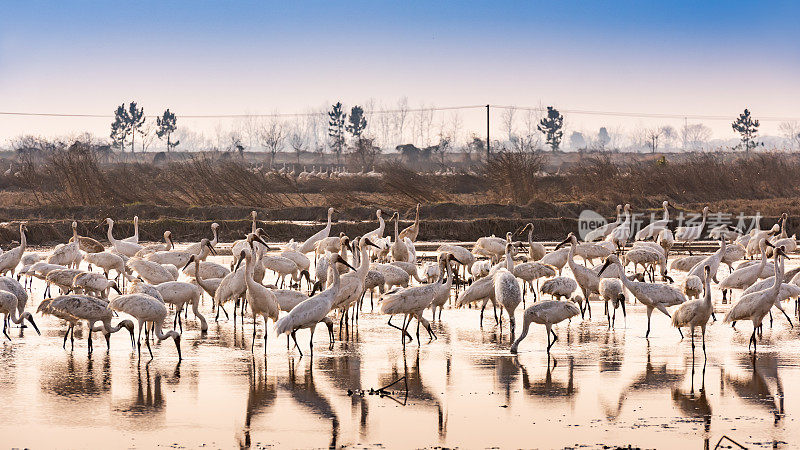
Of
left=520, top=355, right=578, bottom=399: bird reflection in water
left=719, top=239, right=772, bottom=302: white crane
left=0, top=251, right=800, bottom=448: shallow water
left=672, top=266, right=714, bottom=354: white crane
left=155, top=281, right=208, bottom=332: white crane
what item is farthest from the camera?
left=719, top=239, right=772, bottom=302: white crane

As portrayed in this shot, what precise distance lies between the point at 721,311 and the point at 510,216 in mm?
18945

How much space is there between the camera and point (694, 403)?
28.6ft

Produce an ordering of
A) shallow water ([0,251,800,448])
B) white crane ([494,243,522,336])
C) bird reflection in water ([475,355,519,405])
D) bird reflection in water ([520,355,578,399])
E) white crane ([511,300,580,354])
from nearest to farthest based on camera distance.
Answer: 1. shallow water ([0,251,800,448])
2. bird reflection in water ([520,355,578,399])
3. bird reflection in water ([475,355,519,405])
4. white crane ([511,300,580,354])
5. white crane ([494,243,522,336])

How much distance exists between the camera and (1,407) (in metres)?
8.60

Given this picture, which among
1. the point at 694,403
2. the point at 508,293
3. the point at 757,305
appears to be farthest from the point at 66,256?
the point at 694,403

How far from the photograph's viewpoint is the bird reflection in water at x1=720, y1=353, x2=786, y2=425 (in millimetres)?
8648

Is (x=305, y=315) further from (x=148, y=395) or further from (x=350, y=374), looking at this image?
(x=148, y=395)

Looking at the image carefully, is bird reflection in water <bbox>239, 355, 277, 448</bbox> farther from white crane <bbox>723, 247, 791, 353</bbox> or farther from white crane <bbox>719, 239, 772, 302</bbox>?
white crane <bbox>719, 239, 772, 302</bbox>

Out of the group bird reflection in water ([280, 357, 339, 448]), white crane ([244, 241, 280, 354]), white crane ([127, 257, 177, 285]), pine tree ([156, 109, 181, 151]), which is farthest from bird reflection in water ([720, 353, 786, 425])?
A: pine tree ([156, 109, 181, 151])

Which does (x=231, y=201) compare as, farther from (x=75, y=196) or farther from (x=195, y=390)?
(x=195, y=390)

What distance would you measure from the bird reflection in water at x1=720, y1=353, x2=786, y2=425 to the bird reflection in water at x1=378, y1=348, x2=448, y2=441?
2.83m

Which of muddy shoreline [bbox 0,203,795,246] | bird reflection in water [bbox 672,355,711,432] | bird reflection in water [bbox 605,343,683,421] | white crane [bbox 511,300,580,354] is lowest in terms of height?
bird reflection in water [bbox 672,355,711,432]

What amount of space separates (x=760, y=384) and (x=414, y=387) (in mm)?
3452

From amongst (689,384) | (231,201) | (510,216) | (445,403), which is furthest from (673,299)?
(231,201)
